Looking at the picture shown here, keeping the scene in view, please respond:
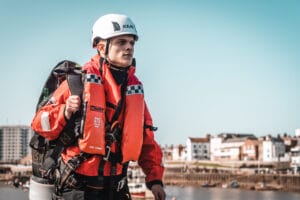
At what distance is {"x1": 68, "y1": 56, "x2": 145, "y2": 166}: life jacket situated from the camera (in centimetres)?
381

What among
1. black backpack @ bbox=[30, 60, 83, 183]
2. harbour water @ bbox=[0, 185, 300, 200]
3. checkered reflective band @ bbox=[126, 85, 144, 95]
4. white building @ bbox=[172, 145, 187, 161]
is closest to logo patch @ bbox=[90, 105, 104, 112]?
black backpack @ bbox=[30, 60, 83, 183]

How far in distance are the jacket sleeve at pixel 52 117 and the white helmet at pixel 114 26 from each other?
46cm

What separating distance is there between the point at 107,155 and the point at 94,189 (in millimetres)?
256

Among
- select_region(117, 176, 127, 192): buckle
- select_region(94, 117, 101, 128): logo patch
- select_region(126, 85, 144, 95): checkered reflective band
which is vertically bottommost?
select_region(117, 176, 127, 192): buckle

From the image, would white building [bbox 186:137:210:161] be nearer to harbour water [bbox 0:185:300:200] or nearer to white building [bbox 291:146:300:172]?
white building [bbox 291:146:300:172]

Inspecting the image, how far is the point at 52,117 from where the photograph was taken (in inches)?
156

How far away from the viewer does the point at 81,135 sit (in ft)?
12.7

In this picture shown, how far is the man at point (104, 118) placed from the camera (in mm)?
3846

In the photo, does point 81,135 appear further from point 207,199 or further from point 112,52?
point 207,199

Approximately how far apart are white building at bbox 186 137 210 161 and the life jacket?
134m

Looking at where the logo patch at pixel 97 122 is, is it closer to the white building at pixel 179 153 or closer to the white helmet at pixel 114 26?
the white helmet at pixel 114 26

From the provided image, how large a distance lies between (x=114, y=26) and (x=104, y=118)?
2.25 feet

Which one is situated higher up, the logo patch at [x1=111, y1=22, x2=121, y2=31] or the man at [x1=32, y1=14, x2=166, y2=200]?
the logo patch at [x1=111, y1=22, x2=121, y2=31]

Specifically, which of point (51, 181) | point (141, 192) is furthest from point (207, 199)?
point (51, 181)
